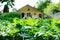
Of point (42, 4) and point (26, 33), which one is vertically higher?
point (26, 33)

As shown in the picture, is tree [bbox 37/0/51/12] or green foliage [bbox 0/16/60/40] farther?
tree [bbox 37/0/51/12]

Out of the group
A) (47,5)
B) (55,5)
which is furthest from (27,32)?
(47,5)

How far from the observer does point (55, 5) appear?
62594 mm

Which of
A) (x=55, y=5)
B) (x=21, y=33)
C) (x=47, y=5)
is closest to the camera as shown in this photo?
(x=21, y=33)

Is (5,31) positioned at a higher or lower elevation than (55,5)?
higher

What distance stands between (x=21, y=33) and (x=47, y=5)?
2604 inches

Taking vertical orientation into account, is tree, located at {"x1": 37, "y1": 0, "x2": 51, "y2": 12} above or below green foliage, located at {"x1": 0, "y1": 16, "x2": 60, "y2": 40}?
below

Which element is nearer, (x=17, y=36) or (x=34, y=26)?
(x=17, y=36)

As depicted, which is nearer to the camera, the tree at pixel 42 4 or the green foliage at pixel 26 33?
the green foliage at pixel 26 33

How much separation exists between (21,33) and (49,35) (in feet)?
0.99

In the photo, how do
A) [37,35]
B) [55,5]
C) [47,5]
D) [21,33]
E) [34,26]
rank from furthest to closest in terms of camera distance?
[47,5] → [55,5] → [34,26] → [21,33] → [37,35]

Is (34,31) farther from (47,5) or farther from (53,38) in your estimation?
(47,5)

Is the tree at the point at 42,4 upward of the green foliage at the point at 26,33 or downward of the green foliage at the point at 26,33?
downward

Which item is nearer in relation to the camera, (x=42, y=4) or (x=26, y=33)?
(x=26, y=33)
